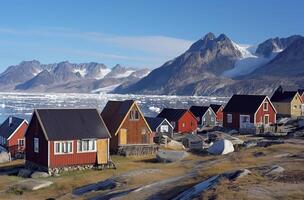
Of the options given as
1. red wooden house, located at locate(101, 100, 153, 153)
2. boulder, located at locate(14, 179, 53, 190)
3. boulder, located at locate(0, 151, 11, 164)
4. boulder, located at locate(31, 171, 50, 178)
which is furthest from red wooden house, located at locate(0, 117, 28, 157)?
boulder, located at locate(14, 179, 53, 190)

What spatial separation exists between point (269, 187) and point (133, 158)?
A: 35.4m

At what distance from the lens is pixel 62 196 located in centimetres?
4025

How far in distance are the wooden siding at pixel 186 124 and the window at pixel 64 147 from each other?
4270 centimetres

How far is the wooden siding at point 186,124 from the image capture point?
95.9 meters

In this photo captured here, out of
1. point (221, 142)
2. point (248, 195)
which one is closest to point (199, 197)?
point (248, 195)

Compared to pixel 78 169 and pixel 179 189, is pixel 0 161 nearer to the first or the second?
pixel 78 169

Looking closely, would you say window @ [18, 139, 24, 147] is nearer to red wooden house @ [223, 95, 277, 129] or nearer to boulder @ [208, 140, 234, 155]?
boulder @ [208, 140, 234, 155]

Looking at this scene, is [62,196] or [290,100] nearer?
[62,196]

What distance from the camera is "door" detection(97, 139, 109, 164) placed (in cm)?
5695

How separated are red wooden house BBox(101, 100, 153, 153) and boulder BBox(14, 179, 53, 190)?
64.2 ft

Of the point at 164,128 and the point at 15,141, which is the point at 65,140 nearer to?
the point at 15,141

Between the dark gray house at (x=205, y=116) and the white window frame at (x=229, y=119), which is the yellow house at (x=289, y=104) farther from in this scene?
the white window frame at (x=229, y=119)

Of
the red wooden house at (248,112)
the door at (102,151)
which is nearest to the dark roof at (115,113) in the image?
the door at (102,151)

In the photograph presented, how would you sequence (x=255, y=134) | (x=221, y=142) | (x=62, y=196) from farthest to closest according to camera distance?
(x=255, y=134), (x=221, y=142), (x=62, y=196)
